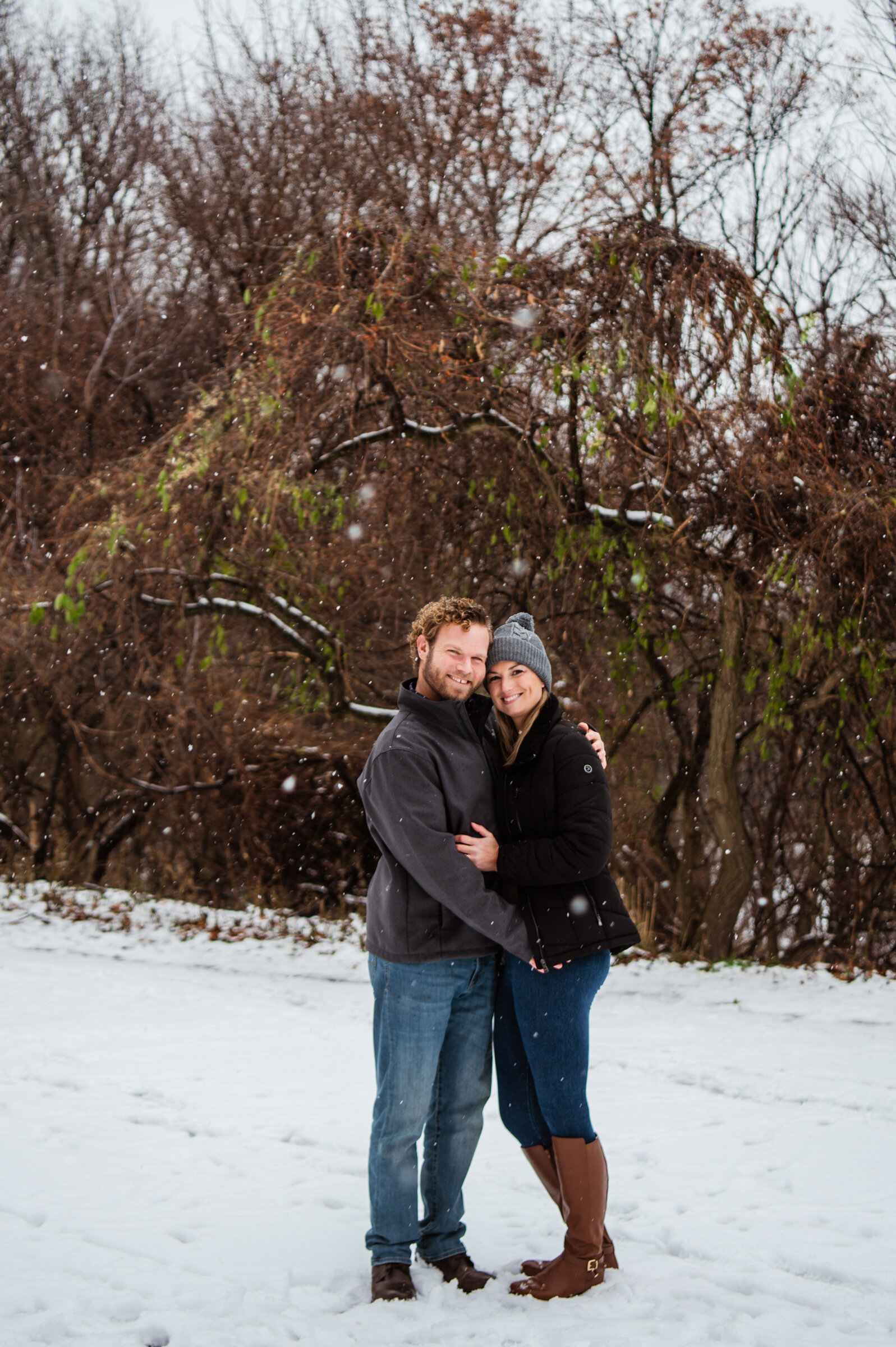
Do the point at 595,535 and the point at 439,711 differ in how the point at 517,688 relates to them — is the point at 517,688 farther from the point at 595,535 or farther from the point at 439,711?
the point at 595,535


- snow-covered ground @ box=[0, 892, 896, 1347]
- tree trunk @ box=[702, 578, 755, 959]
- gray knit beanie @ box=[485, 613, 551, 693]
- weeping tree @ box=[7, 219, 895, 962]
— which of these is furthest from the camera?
tree trunk @ box=[702, 578, 755, 959]

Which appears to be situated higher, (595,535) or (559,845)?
(595,535)

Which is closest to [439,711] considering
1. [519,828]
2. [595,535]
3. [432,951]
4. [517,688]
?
[517,688]

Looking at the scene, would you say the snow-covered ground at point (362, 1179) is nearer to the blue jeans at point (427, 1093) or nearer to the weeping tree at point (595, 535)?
the blue jeans at point (427, 1093)

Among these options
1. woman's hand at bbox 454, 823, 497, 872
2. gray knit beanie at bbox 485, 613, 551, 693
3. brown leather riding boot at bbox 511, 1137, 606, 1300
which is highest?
gray knit beanie at bbox 485, 613, 551, 693

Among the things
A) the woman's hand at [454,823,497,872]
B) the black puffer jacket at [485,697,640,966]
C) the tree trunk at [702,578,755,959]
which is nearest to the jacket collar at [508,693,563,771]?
the black puffer jacket at [485,697,640,966]

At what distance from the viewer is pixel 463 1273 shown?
97.5 inches

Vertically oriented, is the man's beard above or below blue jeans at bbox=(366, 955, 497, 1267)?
above

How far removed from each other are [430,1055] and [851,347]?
16.8 feet

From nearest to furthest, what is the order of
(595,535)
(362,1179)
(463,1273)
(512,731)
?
(463,1273)
(512,731)
(362,1179)
(595,535)

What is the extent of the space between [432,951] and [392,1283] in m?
0.74

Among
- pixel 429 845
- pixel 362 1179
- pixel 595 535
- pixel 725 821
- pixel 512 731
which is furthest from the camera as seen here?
pixel 725 821

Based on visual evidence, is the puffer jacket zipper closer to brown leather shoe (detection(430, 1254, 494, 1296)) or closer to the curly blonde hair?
the curly blonde hair

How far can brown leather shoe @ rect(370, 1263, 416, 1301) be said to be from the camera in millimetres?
2357
